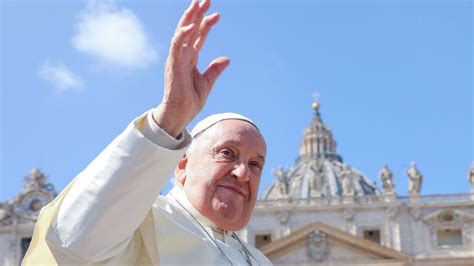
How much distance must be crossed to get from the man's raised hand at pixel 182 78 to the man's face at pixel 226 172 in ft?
2.03

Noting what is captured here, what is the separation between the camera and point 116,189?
7.70 feet

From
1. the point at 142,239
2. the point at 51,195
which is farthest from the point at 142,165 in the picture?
the point at 51,195

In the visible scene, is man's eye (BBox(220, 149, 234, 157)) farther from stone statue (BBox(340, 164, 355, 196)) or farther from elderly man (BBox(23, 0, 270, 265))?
stone statue (BBox(340, 164, 355, 196))

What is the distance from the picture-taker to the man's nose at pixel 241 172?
10.0 ft

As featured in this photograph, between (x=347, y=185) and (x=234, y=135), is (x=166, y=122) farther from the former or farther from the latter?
(x=347, y=185)

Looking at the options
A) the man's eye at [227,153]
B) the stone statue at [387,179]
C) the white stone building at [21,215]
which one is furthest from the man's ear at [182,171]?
the white stone building at [21,215]

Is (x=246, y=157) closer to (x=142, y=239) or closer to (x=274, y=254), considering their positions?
(x=142, y=239)

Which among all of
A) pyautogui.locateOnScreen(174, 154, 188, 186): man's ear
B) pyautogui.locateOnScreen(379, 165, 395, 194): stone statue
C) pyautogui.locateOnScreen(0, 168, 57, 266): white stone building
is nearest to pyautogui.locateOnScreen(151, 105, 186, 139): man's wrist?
pyautogui.locateOnScreen(174, 154, 188, 186): man's ear

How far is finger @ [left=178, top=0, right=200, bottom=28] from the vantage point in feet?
8.09

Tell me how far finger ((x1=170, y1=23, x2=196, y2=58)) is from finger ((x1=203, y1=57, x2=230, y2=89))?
7.5 inches

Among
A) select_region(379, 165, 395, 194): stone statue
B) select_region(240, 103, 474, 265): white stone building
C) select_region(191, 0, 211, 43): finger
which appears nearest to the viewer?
select_region(191, 0, 211, 43): finger

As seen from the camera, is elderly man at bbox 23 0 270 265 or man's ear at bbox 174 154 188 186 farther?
man's ear at bbox 174 154 188 186

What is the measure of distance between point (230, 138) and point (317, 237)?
31.8 m

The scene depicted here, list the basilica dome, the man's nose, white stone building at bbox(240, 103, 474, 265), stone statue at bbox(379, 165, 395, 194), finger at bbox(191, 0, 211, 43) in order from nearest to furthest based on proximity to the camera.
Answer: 1. finger at bbox(191, 0, 211, 43)
2. the man's nose
3. white stone building at bbox(240, 103, 474, 265)
4. stone statue at bbox(379, 165, 395, 194)
5. the basilica dome
